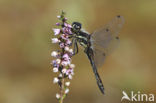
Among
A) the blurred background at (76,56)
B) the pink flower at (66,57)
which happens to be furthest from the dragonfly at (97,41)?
the blurred background at (76,56)

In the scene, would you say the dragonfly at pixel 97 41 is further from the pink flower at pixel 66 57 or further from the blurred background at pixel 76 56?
the blurred background at pixel 76 56

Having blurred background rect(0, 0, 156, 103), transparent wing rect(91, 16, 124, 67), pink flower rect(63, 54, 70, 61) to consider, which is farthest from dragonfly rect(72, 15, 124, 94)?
blurred background rect(0, 0, 156, 103)

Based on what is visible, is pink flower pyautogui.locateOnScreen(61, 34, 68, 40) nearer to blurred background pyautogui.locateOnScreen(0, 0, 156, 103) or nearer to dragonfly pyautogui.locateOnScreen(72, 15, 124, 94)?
dragonfly pyautogui.locateOnScreen(72, 15, 124, 94)

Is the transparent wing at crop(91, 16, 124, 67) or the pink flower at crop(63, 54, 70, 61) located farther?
the transparent wing at crop(91, 16, 124, 67)

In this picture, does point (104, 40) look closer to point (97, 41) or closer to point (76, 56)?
point (97, 41)

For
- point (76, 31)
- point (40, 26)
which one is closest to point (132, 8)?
point (40, 26)

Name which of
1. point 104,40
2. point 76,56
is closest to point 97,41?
point 104,40

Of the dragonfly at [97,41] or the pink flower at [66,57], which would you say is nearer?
the pink flower at [66,57]
